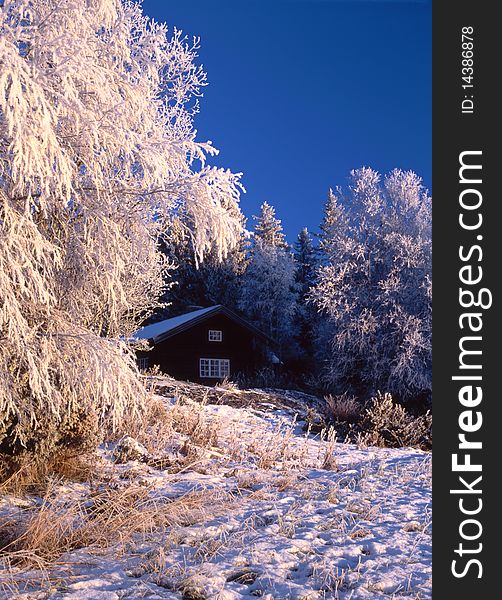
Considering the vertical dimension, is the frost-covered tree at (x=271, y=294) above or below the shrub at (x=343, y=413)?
above

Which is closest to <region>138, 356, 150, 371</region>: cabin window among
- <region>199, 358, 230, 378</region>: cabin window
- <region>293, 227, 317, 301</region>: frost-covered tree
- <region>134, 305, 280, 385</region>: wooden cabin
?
<region>134, 305, 280, 385</region>: wooden cabin

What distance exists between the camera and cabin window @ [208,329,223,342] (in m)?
30.8

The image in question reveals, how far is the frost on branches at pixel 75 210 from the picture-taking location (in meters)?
5.88

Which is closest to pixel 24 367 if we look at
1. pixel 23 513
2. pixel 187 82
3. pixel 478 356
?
pixel 23 513

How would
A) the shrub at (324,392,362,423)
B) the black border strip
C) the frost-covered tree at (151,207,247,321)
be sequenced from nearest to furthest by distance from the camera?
the black border strip → the shrub at (324,392,362,423) → the frost-covered tree at (151,207,247,321)

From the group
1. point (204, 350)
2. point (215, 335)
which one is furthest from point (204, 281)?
point (204, 350)

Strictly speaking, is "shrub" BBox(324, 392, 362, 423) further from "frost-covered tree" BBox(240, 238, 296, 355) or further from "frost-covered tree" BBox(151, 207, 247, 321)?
"frost-covered tree" BBox(151, 207, 247, 321)

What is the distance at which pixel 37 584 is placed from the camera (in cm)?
438

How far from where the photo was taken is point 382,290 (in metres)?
25.4

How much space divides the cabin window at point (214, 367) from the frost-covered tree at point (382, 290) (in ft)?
23.0

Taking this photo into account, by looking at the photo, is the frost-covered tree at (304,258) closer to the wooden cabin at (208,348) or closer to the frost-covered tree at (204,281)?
the frost-covered tree at (204,281)

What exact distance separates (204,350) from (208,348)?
0.25m

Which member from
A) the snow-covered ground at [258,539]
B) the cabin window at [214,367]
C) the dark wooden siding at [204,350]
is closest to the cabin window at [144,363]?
the dark wooden siding at [204,350]

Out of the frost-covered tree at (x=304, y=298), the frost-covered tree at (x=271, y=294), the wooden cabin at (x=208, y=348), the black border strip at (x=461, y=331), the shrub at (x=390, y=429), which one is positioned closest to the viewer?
the black border strip at (x=461, y=331)
